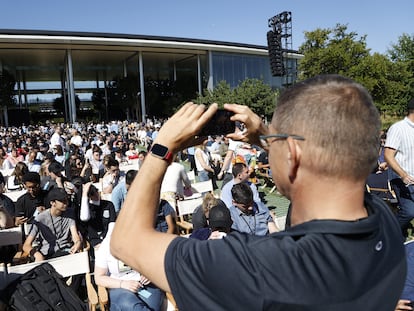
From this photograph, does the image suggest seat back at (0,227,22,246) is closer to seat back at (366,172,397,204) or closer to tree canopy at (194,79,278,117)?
seat back at (366,172,397,204)

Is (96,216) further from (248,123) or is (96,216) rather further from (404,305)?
(248,123)

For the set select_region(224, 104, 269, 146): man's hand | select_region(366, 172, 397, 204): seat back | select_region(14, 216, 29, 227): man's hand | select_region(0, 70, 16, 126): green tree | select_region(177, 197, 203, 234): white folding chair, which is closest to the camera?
select_region(224, 104, 269, 146): man's hand

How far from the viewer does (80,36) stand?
119 feet

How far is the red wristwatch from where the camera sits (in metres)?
1.06

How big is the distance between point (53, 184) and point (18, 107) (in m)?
51.1

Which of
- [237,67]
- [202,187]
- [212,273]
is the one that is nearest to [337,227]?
[212,273]

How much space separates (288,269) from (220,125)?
523 mm

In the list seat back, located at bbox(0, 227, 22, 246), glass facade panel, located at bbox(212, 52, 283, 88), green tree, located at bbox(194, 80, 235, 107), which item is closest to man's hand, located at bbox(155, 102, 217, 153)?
seat back, located at bbox(0, 227, 22, 246)

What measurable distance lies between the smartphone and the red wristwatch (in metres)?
0.14

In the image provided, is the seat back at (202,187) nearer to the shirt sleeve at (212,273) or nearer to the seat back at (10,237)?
the seat back at (10,237)

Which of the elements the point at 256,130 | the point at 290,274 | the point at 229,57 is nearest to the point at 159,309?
the point at 256,130

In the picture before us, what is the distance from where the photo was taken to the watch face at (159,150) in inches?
41.9

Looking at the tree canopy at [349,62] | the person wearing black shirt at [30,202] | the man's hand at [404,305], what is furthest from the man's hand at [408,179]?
the tree canopy at [349,62]

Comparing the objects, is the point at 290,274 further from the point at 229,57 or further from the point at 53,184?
the point at 229,57
